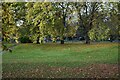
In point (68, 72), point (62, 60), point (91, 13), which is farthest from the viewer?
point (62, 60)

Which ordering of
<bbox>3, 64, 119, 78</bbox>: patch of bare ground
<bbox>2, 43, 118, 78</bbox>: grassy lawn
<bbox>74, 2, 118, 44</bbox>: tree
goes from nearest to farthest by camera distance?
<bbox>3, 64, 119, 78</bbox>: patch of bare ground, <bbox>2, 43, 118, 78</bbox>: grassy lawn, <bbox>74, 2, 118, 44</bbox>: tree

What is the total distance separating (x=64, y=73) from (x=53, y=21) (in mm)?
656

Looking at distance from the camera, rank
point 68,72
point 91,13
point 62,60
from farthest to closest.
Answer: point 62,60, point 91,13, point 68,72

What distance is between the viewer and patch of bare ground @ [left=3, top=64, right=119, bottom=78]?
2838mm

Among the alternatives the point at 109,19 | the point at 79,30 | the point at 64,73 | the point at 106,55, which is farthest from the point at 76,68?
the point at 106,55

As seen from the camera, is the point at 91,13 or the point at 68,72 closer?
the point at 68,72

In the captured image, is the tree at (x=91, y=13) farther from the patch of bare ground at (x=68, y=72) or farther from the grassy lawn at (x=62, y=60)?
the patch of bare ground at (x=68, y=72)

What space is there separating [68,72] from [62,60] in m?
1.00

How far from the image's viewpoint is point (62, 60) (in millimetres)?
4039

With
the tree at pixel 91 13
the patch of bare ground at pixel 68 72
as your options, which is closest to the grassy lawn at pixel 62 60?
the patch of bare ground at pixel 68 72

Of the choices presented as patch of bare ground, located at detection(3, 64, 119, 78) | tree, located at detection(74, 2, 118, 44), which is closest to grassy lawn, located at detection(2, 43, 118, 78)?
patch of bare ground, located at detection(3, 64, 119, 78)

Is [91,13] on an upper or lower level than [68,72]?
upper

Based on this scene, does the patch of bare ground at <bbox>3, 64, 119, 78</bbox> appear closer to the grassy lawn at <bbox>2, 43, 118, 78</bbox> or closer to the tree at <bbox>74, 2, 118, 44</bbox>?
the grassy lawn at <bbox>2, 43, 118, 78</bbox>

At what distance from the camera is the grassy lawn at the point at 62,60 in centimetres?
302
